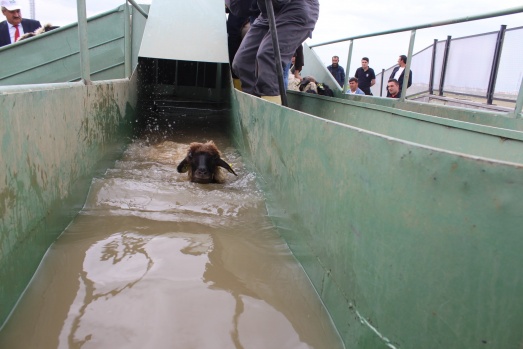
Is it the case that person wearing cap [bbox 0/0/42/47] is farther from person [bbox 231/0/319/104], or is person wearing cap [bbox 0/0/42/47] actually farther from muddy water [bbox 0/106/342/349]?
muddy water [bbox 0/106/342/349]

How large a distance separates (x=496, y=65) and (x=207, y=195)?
21.3 ft

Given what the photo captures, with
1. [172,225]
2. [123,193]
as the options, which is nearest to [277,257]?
[172,225]

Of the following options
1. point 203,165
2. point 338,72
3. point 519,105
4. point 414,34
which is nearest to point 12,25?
point 203,165

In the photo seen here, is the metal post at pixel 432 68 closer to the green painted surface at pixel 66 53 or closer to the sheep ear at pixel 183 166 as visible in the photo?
the green painted surface at pixel 66 53

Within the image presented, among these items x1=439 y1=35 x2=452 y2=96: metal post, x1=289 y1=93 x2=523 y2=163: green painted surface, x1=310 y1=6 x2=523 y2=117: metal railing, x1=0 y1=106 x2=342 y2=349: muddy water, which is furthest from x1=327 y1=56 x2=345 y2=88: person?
x1=0 y1=106 x2=342 y2=349: muddy water

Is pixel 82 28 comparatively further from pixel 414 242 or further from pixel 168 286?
pixel 414 242

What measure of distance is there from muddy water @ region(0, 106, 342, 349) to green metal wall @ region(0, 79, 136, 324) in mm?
117

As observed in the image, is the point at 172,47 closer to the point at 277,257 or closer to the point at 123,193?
the point at 123,193

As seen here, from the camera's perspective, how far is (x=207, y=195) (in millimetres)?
3686

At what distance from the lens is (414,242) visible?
1.29m

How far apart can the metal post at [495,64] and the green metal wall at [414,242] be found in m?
→ 6.72

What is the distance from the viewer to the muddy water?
168 cm

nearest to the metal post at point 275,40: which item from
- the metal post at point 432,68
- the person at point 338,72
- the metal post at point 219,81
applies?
the metal post at point 219,81

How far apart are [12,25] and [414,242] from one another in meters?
8.41
